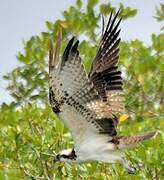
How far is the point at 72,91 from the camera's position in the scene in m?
4.93

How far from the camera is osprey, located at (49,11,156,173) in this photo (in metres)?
4.85

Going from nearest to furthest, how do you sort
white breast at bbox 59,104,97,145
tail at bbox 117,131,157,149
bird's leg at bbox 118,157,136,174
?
1. white breast at bbox 59,104,97,145
2. tail at bbox 117,131,157,149
3. bird's leg at bbox 118,157,136,174

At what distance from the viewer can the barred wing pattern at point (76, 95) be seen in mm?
4816

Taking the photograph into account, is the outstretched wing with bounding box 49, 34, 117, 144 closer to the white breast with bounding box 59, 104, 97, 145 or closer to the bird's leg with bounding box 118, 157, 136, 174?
the white breast with bounding box 59, 104, 97, 145

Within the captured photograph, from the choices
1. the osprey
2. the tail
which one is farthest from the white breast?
the tail

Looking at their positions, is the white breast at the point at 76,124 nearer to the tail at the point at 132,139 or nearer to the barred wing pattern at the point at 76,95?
the barred wing pattern at the point at 76,95

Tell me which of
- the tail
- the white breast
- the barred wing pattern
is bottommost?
the tail

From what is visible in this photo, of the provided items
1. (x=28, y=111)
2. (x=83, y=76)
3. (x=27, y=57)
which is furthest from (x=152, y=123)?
(x=27, y=57)

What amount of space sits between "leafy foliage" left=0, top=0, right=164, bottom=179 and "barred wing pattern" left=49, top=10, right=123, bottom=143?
501 mm

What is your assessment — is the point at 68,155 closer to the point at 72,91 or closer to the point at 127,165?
the point at 127,165

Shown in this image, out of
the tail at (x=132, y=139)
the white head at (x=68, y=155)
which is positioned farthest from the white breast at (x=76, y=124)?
the tail at (x=132, y=139)

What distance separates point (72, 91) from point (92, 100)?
0.19m

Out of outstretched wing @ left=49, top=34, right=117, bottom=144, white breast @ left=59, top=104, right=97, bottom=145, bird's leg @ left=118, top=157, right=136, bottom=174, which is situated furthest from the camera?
bird's leg @ left=118, top=157, right=136, bottom=174

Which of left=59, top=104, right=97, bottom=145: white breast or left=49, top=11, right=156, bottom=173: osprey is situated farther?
left=59, top=104, right=97, bottom=145: white breast
